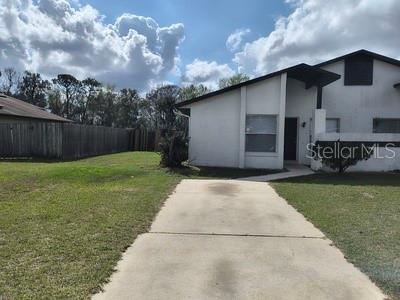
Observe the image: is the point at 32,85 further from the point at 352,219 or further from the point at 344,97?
the point at 352,219

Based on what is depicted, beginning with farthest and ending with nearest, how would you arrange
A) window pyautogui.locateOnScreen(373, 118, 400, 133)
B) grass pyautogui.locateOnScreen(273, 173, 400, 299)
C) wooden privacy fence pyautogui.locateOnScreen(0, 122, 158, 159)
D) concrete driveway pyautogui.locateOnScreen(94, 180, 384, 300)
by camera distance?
wooden privacy fence pyautogui.locateOnScreen(0, 122, 158, 159), window pyautogui.locateOnScreen(373, 118, 400, 133), grass pyautogui.locateOnScreen(273, 173, 400, 299), concrete driveway pyautogui.locateOnScreen(94, 180, 384, 300)

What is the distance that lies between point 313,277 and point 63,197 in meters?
5.98

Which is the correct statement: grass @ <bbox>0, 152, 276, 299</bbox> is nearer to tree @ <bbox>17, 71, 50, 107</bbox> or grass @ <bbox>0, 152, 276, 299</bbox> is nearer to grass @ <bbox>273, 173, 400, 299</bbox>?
grass @ <bbox>273, 173, 400, 299</bbox>

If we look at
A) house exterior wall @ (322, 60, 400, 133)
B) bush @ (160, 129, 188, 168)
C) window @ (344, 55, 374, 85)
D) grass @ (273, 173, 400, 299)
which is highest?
window @ (344, 55, 374, 85)

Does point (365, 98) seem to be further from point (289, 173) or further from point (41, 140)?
point (41, 140)

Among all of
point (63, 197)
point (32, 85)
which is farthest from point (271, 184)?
point (32, 85)

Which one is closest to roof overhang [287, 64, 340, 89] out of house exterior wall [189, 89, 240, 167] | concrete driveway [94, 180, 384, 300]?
house exterior wall [189, 89, 240, 167]

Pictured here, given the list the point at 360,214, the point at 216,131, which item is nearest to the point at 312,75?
the point at 216,131

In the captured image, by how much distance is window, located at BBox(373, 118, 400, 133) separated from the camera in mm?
17281

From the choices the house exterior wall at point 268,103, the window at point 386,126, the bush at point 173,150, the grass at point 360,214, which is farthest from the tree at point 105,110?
the grass at point 360,214

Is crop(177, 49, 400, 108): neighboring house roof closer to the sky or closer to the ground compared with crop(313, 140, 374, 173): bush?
closer to the sky

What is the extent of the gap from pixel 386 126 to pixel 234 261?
596 inches

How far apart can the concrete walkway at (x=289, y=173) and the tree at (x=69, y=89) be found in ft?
120

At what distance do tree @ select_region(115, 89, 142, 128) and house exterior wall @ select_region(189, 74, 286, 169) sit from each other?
101 feet
